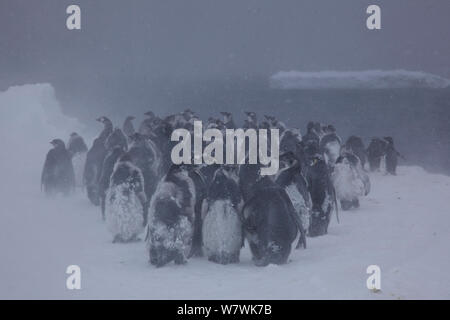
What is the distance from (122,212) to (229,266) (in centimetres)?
99

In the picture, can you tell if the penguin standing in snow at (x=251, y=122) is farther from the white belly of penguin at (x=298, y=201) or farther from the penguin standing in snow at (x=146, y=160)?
the white belly of penguin at (x=298, y=201)

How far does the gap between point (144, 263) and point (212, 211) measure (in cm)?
55

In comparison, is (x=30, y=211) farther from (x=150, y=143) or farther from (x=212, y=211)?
(x=212, y=211)

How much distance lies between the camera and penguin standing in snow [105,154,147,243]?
3.95 meters

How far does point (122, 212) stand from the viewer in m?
3.94

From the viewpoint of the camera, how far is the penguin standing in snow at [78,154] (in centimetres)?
626

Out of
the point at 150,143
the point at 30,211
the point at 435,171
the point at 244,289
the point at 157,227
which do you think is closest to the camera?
the point at 244,289

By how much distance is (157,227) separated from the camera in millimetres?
3375

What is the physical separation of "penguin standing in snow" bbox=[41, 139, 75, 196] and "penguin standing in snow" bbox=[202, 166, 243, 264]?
107 inches

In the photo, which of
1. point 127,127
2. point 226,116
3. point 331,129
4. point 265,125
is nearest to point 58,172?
point 127,127

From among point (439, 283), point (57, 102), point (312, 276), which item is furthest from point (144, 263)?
point (57, 102)

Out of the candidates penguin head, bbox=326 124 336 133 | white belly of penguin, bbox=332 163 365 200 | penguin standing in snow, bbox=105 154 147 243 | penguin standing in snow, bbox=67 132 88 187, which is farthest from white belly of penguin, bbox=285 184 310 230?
penguin head, bbox=326 124 336 133

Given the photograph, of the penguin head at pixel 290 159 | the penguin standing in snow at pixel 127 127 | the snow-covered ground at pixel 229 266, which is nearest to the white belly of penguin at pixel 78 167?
the snow-covered ground at pixel 229 266

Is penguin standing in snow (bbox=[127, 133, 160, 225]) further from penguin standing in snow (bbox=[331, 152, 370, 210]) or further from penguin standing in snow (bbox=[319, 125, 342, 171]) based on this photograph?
penguin standing in snow (bbox=[319, 125, 342, 171])
